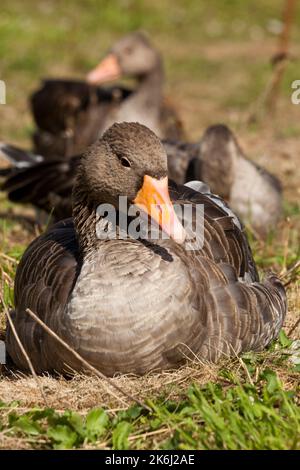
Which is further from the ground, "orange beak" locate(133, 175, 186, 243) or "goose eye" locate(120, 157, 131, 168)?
"goose eye" locate(120, 157, 131, 168)

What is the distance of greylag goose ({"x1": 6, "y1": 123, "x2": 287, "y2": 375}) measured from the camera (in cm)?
415

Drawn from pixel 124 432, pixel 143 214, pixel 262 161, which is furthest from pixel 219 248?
pixel 262 161

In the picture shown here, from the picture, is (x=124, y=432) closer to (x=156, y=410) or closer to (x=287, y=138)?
(x=156, y=410)

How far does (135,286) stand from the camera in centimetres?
A: 415

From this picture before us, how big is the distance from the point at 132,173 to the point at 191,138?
7.60m

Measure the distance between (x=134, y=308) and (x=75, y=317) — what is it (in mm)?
301

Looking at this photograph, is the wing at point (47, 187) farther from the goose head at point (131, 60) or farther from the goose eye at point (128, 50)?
the goose eye at point (128, 50)

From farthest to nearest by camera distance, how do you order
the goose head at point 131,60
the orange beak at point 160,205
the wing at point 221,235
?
the goose head at point 131,60, the wing at point 221,235, the orange beak at point 160,205

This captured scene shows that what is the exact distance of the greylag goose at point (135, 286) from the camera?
4152 mm

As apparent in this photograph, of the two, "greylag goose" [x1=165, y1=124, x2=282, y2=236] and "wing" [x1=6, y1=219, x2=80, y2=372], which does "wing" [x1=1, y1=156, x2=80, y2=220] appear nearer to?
"greylag goose" [x1=165, y1=124, x2=282, y2=236]
